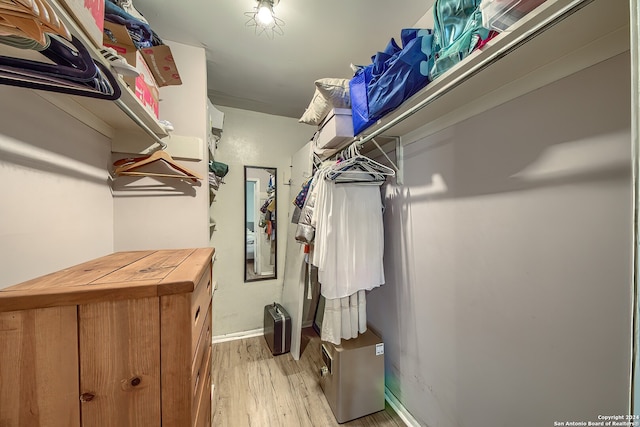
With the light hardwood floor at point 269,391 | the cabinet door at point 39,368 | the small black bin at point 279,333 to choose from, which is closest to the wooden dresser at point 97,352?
the cabinet door at point 39,368

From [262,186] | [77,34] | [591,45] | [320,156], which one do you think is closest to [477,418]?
[591,45]

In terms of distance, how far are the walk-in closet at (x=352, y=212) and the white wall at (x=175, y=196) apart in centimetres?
1

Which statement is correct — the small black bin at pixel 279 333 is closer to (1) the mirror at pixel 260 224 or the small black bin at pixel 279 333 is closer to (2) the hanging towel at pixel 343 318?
(1) the mirror at pixel 260 224

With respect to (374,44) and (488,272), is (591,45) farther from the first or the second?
(374,44)

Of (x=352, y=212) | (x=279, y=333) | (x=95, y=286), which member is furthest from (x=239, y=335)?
(x=95, y=286)

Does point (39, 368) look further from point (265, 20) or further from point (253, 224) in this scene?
point (253, 224)

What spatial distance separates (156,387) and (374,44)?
6.61 ft

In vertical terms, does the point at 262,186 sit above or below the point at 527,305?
above

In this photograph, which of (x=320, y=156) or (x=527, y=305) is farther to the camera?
(x=320, y=156)

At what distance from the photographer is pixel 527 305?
860 millimetres

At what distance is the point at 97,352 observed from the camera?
1.80ft

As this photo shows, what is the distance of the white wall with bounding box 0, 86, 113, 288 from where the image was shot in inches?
25.1

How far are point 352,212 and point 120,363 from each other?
125cm

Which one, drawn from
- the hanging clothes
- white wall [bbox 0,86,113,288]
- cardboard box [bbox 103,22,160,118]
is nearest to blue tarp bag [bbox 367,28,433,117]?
Result: the hanging clothes
